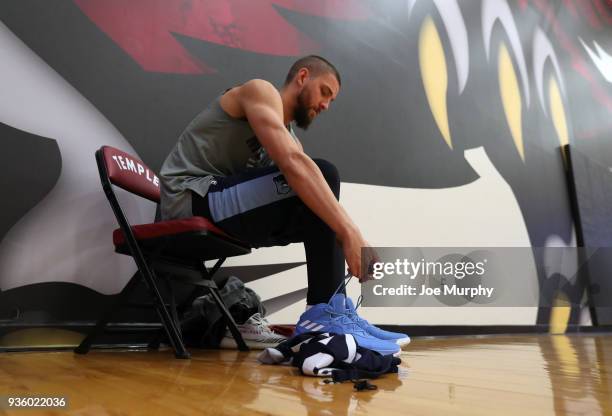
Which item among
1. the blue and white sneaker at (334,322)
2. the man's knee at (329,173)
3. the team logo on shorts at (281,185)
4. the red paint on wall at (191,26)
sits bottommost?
the blue and white sneaker at (334,322)

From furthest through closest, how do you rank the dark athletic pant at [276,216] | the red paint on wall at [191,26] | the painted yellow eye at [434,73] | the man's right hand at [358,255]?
the painted yellow eye at [434,73] < the red paint on wall at [191,26] < the dark athletic pant at [276,216] < the man's right hand at [358,255]

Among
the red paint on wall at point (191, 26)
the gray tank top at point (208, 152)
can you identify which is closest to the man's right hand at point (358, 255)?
the gray tank top at point (208, 152)

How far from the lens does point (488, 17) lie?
12.4 feet

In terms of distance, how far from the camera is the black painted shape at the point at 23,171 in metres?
1.71

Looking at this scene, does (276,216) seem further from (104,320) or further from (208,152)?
(104,320)

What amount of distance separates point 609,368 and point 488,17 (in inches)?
124

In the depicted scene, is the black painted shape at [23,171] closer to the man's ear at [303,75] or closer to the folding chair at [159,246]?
the folding chair at [159,246]

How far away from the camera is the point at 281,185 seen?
4.29 ft

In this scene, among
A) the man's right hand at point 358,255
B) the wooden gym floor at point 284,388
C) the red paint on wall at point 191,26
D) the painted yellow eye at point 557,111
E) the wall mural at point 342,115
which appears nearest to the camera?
the wooden gym floor at point 284,388

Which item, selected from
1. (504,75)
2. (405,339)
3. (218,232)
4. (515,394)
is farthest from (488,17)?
(515,394)

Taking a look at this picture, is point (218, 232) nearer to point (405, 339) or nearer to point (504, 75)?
point (405, 339)

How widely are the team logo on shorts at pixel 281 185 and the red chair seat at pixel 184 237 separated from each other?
0.22 metres

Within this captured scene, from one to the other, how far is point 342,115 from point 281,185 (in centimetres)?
154

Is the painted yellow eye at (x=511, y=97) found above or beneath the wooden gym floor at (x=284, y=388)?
above
